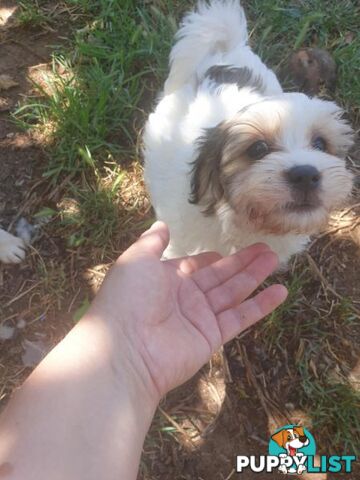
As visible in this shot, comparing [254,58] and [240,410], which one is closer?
[240,410]

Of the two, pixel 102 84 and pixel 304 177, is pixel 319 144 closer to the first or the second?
pixel 304 177

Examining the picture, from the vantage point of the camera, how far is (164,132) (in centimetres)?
281

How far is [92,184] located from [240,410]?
162cm

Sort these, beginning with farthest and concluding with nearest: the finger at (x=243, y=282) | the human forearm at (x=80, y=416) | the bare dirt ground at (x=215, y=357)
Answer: the bare dirt ground at (x=215, y=357) → the finger at (x=243, y=282) → the human forearm at (x=80, y=416)

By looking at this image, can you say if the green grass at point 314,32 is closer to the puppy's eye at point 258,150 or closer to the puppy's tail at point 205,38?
the puppy's tail at point 205,38

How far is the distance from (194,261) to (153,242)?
396 mm

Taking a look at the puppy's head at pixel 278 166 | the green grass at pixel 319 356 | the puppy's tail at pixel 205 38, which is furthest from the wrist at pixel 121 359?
the puppy's tail at pixel 205 38

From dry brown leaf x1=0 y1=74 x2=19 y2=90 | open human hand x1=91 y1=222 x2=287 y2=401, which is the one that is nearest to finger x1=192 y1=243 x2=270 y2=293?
open human hand x1=91 y1=222 x2=287 y2=401

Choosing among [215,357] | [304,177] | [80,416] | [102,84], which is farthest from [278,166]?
[102,84]

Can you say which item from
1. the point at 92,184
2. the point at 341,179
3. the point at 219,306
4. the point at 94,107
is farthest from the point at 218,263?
the point at 94,107

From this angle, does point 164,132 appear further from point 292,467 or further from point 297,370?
point 292,467

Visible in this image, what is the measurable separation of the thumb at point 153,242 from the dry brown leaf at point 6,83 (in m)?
2.04

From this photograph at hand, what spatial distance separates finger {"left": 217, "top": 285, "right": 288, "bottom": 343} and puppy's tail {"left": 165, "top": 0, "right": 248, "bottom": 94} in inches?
56.6

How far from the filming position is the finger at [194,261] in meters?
2.28
